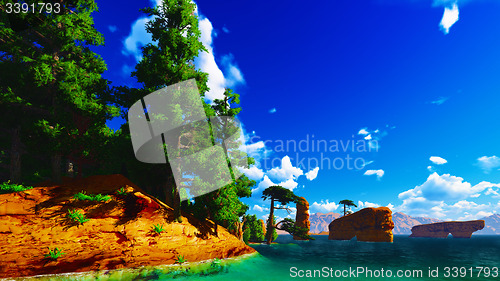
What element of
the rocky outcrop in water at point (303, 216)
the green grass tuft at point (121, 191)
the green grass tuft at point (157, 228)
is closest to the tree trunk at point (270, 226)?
the green grass tuft at point (157, 228)

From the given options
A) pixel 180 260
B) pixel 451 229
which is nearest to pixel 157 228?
pixel 180 260

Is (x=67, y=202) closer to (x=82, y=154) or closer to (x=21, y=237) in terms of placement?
(x=21, y=237)

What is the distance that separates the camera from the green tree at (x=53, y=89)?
1342 cm

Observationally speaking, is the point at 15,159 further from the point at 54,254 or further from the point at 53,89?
the point at 54,254

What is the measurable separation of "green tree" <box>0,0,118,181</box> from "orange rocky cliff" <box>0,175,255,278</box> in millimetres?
3161

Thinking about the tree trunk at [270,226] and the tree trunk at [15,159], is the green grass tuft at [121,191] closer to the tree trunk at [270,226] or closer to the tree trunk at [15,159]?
the tree trunk at [15,159]

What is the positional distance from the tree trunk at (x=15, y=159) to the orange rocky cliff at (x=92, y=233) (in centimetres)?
466

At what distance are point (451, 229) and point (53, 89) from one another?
233853 mm

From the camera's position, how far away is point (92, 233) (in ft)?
35.3

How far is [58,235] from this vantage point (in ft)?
33.0

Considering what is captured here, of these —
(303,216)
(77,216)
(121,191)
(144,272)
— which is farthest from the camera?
(303,216)

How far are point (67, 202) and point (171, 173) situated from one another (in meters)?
5.70

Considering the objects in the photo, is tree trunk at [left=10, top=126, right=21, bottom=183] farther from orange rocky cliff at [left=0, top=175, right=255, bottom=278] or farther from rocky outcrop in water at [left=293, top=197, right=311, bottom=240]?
rocky outcrop in water at [left=293, top=197, right=311, bottom=240]

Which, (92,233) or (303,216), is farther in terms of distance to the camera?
(303,216)
